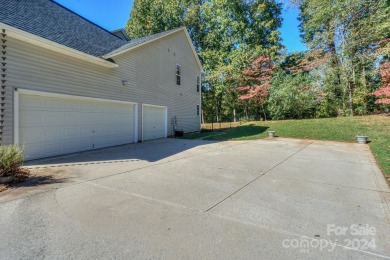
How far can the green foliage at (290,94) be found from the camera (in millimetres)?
16609

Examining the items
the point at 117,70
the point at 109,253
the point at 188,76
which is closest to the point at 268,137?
the point at 188,76

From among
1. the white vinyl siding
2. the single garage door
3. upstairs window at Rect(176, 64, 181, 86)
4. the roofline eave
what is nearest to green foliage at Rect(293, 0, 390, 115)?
the white vinyl siding

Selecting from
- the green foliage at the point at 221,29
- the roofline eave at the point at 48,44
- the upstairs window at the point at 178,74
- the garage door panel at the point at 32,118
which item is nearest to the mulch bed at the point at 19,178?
the garage door panel at the point at 32,118

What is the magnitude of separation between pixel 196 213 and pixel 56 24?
9065 millimetres

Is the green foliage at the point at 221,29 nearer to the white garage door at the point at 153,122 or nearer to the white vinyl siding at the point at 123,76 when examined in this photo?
the white vinyl siding at the point at 123,76

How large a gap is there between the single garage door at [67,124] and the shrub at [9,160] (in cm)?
183

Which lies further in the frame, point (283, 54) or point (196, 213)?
point (283, 54)

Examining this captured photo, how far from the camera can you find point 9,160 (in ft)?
14.6

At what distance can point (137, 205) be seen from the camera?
11.2 feet

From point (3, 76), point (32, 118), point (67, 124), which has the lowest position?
point (67, 124)

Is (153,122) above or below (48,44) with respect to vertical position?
below

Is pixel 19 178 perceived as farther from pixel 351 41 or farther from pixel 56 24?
pixel 351 41

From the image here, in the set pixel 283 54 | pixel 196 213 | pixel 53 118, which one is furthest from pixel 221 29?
pixel 196 213

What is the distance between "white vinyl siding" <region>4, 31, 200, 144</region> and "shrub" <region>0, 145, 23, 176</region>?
1.71 metres
